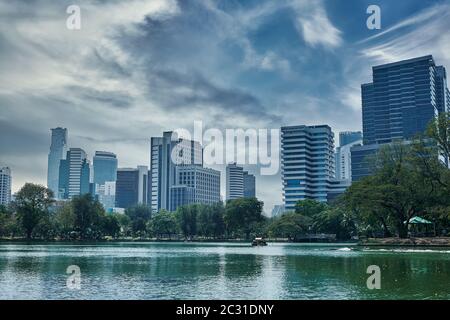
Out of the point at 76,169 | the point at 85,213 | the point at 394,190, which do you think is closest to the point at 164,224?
the point at 85,213

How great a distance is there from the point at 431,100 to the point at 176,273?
18746cm

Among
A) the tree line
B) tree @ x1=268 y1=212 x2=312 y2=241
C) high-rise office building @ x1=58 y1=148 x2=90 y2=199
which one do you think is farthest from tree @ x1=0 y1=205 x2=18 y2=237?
high-rise office building @ x1=58 y1=148 x2=90 y2=199

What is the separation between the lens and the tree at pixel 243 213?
104m

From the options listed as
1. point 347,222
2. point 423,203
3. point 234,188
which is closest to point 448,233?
point 423,203

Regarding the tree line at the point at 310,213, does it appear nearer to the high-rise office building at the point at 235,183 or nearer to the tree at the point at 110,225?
the tree at the point at 110,225

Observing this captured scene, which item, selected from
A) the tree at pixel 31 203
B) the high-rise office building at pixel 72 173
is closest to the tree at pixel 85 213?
the tree at pixel 31 203

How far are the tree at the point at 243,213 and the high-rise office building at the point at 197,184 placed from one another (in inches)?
652

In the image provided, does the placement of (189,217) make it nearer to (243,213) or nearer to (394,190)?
(243,213)

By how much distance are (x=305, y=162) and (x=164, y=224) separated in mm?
61756

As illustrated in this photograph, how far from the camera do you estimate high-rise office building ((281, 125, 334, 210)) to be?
15875 centimetres

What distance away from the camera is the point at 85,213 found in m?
91.7

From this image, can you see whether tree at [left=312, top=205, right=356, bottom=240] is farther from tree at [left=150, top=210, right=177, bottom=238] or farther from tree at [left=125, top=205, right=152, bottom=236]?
tree at [left=125, top=205, right=152, bottom=236]

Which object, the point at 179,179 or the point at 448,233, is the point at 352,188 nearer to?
the point at 448,233
